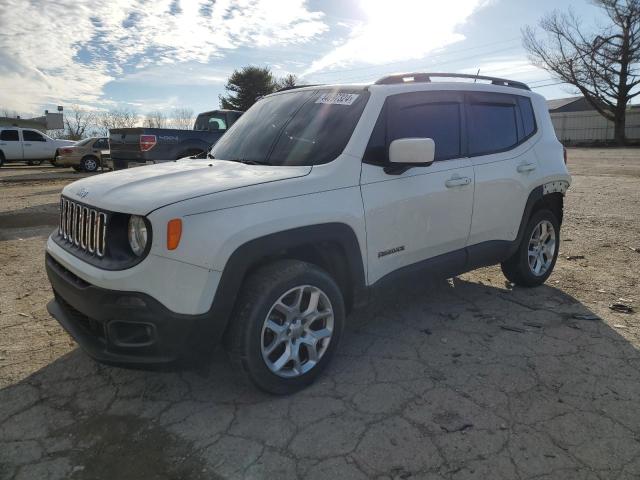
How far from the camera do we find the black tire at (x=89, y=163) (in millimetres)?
20906

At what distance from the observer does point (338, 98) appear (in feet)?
11.6

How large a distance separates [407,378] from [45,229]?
686cm

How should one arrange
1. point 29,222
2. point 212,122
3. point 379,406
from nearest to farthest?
1. point 379,406
2. point 29,222
3. point 212,122

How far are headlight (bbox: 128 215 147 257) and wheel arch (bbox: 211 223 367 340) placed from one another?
0.45m

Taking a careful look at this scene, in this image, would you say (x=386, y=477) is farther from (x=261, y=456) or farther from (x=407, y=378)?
(x=407, y=378)

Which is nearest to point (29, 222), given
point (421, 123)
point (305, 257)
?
point (305, 257)

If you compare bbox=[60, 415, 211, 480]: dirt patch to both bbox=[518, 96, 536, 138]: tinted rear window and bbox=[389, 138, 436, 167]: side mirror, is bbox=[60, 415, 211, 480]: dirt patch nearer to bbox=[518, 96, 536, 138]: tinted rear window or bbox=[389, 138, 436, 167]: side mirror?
bbox=[389, 138, 436, 167]: side mirror

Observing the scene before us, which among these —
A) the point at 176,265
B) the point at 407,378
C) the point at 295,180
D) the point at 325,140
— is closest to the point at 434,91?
the point at 325,140

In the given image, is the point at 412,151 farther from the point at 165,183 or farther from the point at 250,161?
the point at 165,183

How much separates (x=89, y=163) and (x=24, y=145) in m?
5.35

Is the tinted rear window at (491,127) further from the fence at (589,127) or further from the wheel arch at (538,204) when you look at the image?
the fence at (589,127)

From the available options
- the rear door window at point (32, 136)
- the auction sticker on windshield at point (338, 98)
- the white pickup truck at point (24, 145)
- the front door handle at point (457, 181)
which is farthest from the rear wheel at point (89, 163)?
the front door handle at point (457, 181)

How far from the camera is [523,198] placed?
4379mm

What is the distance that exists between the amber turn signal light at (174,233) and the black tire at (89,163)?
2094 cm
